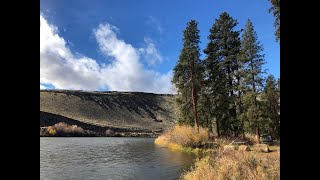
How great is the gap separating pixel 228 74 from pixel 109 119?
94794 mm

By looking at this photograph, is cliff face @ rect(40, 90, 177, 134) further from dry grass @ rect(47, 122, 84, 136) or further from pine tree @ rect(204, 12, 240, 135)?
pine tree @ rect(204, 12, 240, 135)

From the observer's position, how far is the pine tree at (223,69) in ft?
132

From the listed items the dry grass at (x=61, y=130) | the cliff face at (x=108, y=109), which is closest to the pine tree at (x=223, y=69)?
the dry grass at (x=61, y=130)

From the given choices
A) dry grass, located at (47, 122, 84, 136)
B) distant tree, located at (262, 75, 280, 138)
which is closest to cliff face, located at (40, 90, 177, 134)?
dry grass, located at (47, 122, 84, 136)

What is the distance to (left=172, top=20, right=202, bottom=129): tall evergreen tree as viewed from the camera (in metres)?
41.1

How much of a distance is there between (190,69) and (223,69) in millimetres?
4204

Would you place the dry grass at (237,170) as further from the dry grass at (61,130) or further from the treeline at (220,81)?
the dry grass at (61,130)

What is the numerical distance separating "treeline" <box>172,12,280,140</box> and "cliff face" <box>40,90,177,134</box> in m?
65.1

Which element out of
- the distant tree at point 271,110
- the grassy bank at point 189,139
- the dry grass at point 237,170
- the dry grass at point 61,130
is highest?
the distant tree at point 271,110

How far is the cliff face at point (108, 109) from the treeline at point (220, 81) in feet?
214

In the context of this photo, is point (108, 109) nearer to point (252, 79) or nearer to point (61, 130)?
point (61, 130)

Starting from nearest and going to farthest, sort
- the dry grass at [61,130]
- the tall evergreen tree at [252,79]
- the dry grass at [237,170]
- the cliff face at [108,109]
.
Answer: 1. the dry grass at [237,170]
2. the tall evergreen tree at [252,79]
3. the dry grass at [61,130]
4. the cliff face at [108,109]
